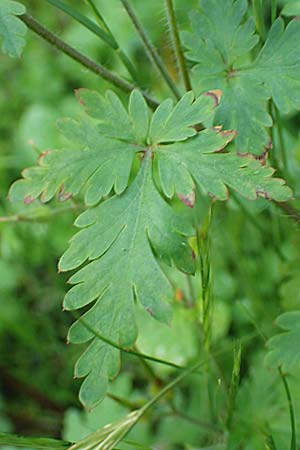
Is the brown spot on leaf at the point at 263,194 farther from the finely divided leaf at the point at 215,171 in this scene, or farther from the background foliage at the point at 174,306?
the background foliage at the point at 174,306

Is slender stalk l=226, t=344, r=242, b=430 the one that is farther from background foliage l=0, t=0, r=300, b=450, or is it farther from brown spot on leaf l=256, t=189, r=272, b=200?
brown spot on leaf l=256, t=189, r=272, b=200

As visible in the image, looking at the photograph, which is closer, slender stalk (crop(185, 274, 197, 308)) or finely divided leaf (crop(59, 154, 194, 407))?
finely divided leaf (crop(59, 154, 194, 407))

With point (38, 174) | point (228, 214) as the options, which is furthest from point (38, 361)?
point (38, 174)

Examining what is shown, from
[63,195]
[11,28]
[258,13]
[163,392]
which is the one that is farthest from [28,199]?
[258,13]

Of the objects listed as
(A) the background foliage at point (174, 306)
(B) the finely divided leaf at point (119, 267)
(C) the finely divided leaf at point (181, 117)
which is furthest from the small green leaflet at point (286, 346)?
(C) the finely divided leaf at point (181, 117)

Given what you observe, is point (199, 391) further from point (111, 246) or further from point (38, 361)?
point (111, 246)

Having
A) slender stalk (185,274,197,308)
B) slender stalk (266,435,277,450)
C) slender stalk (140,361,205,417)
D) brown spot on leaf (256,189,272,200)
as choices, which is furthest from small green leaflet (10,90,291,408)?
slender stalk (185,274,197,308)

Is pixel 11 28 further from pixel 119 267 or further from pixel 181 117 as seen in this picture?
pixel 119 267
